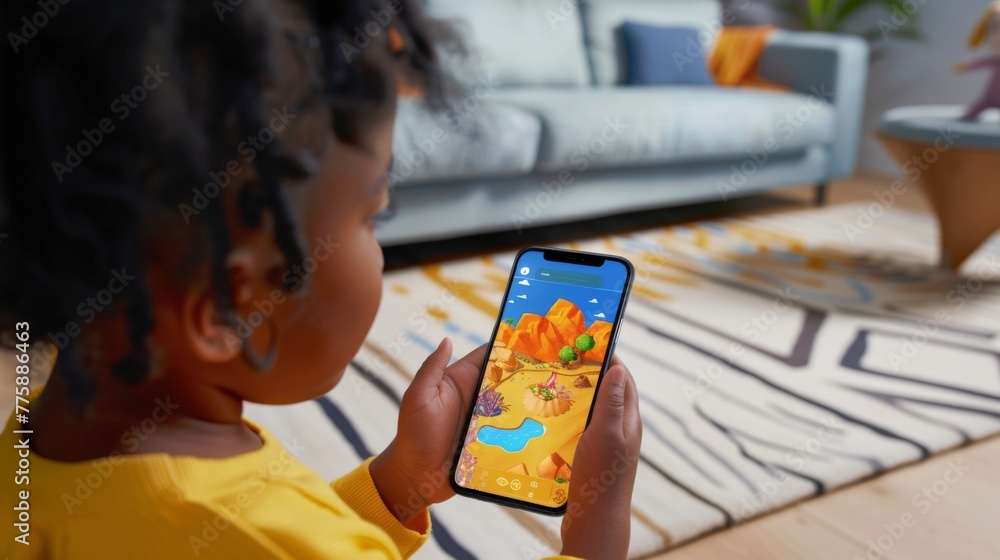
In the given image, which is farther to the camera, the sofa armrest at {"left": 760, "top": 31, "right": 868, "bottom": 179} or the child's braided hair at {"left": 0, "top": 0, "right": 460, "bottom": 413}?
the sofa armrest at {"left": 760, "top": 31, "right": 868, "bottom": 179}

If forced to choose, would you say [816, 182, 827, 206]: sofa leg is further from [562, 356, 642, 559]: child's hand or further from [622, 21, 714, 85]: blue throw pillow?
[562, 356, 642, 559]: child's hand

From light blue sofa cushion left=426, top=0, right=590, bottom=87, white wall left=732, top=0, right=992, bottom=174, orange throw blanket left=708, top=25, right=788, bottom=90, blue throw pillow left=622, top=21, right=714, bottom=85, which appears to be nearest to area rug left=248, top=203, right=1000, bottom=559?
light blue sofa cushion left=426, top=0, right=590, bottom=87

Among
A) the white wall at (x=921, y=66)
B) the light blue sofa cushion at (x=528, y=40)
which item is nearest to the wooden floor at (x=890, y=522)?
the light blue sofa cushion at (x=528, y=40)

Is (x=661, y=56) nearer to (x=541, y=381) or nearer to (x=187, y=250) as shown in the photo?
(x=541, y=381)

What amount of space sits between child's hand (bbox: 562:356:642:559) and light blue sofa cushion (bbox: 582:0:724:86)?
242 cm

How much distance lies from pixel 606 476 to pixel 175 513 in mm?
281

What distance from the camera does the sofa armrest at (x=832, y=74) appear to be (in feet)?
9.16

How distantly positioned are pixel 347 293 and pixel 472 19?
7.06 ft

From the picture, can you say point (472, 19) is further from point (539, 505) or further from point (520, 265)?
point (539, 505)

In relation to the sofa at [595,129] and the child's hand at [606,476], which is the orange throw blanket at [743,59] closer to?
the sofa at [595,129]

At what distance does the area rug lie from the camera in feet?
3.29

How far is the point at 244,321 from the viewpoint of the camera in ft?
1.39

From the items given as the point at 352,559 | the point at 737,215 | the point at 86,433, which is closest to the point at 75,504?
the point at 86,433

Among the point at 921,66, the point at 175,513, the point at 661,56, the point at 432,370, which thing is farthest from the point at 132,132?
the point at 921,66
